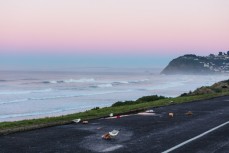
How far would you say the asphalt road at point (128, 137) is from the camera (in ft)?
28.2

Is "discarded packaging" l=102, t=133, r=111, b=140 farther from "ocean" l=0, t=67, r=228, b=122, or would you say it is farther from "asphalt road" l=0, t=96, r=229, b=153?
"ocean" l=0, t=67, r=228, b=122

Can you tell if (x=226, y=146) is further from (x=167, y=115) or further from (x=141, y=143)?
(x=167, y=115)

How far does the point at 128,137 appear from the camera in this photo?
10117 millimetres

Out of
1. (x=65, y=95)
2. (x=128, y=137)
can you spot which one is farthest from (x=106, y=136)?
(x=65, y=95)

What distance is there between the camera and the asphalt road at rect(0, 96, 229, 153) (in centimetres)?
859

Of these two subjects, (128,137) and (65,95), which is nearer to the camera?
(128,137)

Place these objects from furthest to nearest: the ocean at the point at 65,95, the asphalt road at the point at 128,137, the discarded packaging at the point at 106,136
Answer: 1. the ocean at the point at 65,95
2. the discarded packaging at the point at 106,136
3. the asphalt road at the point at 128,137

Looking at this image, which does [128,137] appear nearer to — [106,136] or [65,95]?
[106,136]

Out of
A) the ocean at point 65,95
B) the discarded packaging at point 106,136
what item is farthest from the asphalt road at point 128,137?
the ocean at point 65,95

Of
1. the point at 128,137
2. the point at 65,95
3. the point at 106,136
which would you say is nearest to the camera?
the point at 106,136

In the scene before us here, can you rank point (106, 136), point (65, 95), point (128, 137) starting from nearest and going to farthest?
point (106, 136), point (128, 137), point (65, 95)

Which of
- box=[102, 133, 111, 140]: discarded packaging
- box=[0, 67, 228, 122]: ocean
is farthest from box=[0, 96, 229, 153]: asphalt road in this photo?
box=[0, 67, 228, 122]: ocean

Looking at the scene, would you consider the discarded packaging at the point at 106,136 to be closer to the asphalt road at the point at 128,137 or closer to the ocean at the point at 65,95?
the asphalt road at the point at 128,137

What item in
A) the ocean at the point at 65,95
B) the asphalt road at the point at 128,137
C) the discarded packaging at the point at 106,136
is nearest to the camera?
the asphalt road at the point at 128,137
